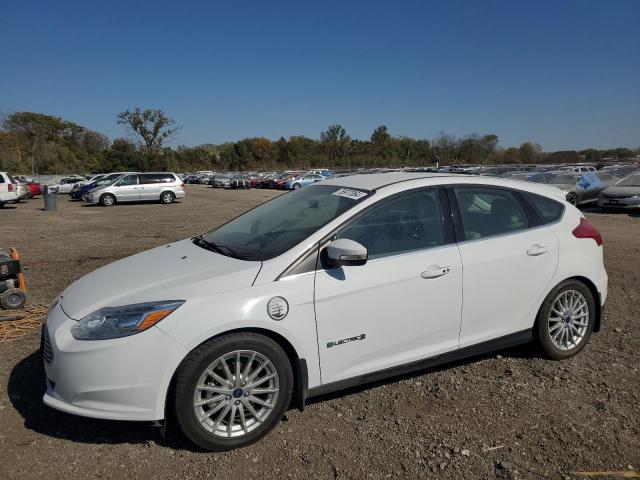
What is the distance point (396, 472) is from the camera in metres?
2.68

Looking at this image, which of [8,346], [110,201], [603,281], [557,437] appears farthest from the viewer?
[110,201]

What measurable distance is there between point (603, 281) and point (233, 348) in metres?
3.33

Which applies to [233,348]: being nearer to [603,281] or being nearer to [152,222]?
[603,281]

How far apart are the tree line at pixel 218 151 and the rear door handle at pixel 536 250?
168ft

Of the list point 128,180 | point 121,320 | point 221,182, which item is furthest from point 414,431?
point 221,182

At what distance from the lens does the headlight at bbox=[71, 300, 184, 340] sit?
2719mm

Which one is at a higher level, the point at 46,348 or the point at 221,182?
the point at 221,182

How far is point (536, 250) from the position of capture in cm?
378

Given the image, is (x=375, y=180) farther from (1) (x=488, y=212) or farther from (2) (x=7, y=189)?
(2) (x=7, y=189)

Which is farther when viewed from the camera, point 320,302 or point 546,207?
point 546,207

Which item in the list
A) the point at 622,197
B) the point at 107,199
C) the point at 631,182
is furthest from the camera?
the point at 107,199

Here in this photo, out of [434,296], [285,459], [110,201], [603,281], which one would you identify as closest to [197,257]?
[285,459]

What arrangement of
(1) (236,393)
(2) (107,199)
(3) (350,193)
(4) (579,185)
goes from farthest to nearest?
(2) (107,199)
(4) (579,185)
(3) (350,193)
(1) (236,393)

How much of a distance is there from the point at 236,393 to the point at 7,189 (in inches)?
955
